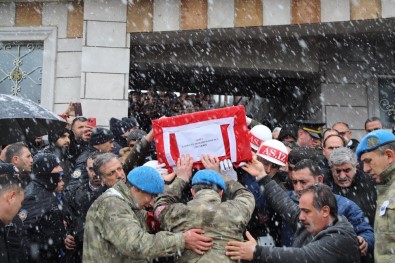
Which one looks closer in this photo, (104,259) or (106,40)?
(104,259)

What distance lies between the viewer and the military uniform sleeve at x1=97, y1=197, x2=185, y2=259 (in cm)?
377

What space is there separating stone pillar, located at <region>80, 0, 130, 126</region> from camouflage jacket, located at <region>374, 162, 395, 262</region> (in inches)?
237

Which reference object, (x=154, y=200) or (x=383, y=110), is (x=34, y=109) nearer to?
(x=154, y=200)

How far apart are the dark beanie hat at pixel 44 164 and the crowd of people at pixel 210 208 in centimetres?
1

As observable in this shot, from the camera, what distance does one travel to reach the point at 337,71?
11.0 metres

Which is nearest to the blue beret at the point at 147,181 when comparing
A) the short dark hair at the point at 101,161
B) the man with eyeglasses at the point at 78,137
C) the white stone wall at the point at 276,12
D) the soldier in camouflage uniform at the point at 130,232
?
the soldier in camouflage uniform at the point at 130,232

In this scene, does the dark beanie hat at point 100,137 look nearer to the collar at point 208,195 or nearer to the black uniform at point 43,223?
the black uniform at point 43,223

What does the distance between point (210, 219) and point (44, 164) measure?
2.39 metres

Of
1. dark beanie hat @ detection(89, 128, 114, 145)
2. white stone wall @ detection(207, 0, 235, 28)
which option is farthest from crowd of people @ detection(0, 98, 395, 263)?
white stone wall @ detection(207, 0, 235, 28)

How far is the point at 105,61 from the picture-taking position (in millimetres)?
9445

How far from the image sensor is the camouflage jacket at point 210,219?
3.93 meters

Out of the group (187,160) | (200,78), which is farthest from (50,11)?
(187,160)

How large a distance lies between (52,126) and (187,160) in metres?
1.59

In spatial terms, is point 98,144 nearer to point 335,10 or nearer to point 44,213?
point 44,213
